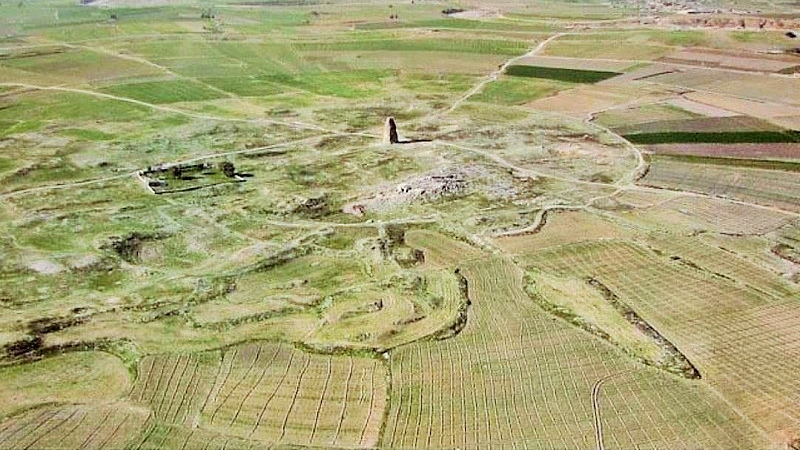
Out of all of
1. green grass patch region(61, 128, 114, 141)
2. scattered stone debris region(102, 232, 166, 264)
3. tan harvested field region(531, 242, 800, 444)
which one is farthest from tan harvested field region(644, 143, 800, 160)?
green grass patch region(61, 128, 114, 141)

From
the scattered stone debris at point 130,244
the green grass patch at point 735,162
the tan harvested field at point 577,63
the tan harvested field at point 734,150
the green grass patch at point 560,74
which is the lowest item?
the scattered stone debris at point 130,244

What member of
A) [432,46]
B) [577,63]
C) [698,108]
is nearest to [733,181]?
[698,108]

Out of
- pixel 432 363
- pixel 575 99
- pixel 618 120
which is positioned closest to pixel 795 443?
pixel 432 363

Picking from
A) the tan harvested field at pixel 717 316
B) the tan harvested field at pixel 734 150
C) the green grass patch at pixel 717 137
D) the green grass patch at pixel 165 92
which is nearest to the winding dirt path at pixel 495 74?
the green grass patch at pixel 717 137

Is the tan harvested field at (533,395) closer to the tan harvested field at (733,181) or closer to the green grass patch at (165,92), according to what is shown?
the tan harvested field at (733,181)

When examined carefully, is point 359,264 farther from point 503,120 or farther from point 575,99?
point 575,99

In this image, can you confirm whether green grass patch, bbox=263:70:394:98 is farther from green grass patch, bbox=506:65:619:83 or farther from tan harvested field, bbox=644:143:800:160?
tan harvested field, bbox=644:143:800:160

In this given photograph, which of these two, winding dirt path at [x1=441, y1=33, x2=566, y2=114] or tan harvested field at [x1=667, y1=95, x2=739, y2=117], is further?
winding dirt path at [x1=441, y1=33, x2=566, y2=114]
